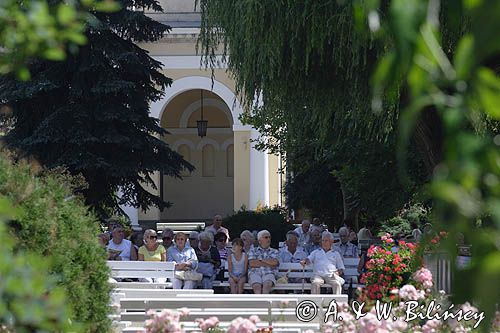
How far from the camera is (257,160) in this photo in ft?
105

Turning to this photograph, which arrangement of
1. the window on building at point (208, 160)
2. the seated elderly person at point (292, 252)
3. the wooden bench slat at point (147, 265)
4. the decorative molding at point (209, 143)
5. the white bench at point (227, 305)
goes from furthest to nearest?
the decorative molding at point (209, 143) → the window on building at point (208, 160) → the seated elderly person at point (292, 252) → the wooden bench slat at point (147, 265) → the white bench at point (227, 305)

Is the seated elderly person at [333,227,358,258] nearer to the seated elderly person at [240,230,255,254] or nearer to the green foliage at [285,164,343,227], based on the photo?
the seated elderly person at [240,230,255,254]

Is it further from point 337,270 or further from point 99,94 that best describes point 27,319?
point 99,94

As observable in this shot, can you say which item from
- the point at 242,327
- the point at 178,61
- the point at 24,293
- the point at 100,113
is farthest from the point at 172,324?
the point at 178,61

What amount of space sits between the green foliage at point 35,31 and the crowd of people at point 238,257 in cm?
870

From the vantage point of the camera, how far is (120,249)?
43.4ft

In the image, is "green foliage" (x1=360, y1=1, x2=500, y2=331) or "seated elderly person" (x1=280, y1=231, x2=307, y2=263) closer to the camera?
"green foliage" (x1=360, y1=1, x2=500, y2=331)

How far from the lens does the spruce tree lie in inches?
725

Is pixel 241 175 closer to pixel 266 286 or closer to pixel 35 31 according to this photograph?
pixel 266 286

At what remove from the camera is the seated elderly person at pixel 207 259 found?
1248cm

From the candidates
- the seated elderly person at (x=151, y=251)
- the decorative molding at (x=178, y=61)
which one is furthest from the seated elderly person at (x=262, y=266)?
the decorative molding at (x=178, y=61)

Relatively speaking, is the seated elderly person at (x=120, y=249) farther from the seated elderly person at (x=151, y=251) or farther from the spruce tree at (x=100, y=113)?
the spruce tree at (x=100, y=113)

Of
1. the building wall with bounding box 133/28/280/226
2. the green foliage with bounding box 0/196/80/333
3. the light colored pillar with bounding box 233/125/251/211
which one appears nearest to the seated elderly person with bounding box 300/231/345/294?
the green foliage with bounding box 0/196/80/333

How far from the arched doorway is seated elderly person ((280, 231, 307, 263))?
2514cm
